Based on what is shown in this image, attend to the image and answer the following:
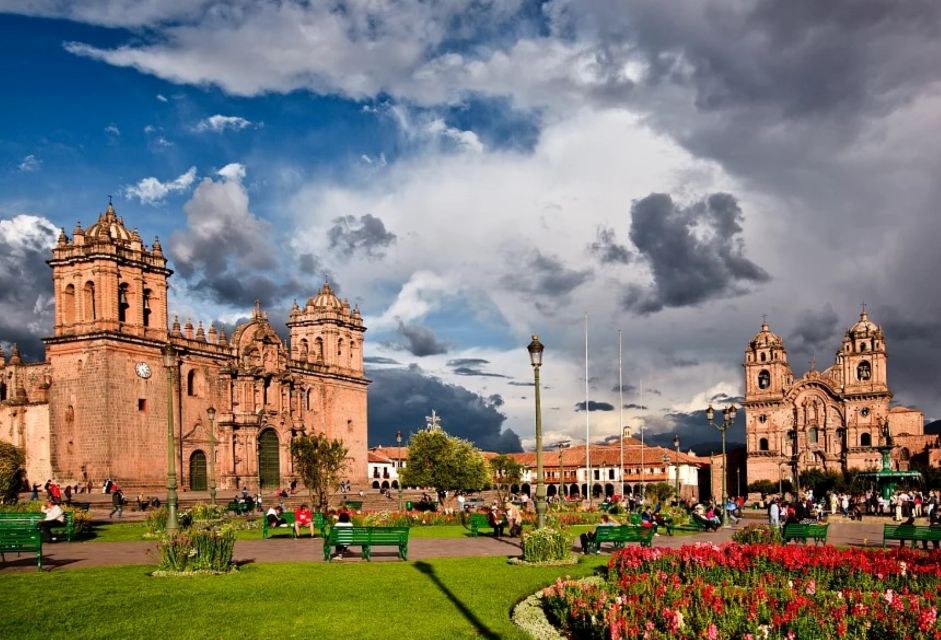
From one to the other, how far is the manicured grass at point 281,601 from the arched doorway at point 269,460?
130 ft

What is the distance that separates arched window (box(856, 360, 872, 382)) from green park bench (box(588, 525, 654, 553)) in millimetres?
68393

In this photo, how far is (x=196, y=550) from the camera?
15711 millimetres

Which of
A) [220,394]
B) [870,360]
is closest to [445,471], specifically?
[220,394]

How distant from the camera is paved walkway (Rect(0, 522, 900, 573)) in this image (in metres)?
18.2

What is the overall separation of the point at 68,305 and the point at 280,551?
102 feet

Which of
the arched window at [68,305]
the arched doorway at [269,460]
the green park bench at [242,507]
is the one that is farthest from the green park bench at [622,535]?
the arched doorway at [269,460]

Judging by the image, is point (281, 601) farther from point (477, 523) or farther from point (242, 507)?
point (242, 507)

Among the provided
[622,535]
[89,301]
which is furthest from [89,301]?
[622,535]

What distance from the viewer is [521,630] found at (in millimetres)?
10914

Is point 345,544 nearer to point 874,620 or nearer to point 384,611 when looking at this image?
point 384,611

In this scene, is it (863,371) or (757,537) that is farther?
(863,371)

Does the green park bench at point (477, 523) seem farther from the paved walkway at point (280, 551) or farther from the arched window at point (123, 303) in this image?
the arched window at point (123, 303)

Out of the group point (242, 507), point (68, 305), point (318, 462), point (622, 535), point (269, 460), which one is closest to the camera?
point (622, 535)

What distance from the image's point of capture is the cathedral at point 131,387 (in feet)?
147
